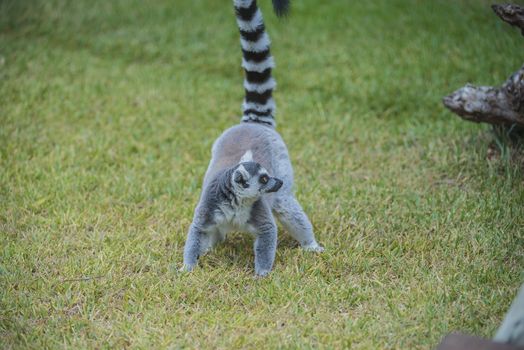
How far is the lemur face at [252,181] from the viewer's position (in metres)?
3.81

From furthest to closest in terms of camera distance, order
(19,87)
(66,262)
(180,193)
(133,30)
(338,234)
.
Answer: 1. (133,30)
2. (19,87)
3. (180,193)
4. (338,234)
5. (66,262)

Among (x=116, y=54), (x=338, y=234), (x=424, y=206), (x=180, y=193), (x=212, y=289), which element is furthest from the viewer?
(x=116, y=54)

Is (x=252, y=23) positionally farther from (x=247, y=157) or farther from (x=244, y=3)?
(x=247, y=157)

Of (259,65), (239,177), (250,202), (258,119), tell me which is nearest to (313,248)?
(250,202)

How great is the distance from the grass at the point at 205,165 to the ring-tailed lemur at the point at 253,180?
0.56 ft

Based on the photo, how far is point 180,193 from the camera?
518 centimetres

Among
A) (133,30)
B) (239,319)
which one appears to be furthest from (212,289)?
(133,30)

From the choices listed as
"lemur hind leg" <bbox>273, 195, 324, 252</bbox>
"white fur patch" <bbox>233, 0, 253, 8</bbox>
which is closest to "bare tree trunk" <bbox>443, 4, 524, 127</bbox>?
"lemur hind leg" <bbox>273, 195, 324, 252</bbox>

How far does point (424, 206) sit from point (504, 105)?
1.03m

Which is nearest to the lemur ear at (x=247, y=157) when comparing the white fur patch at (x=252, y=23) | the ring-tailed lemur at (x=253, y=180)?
the ring-tailed lemur at (x=253, y=180)

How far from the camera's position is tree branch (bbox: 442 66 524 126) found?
488 centimetres

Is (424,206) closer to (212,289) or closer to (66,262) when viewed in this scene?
(212,289)

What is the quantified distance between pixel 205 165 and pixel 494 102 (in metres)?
2.45

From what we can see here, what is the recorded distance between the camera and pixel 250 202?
3977mm
